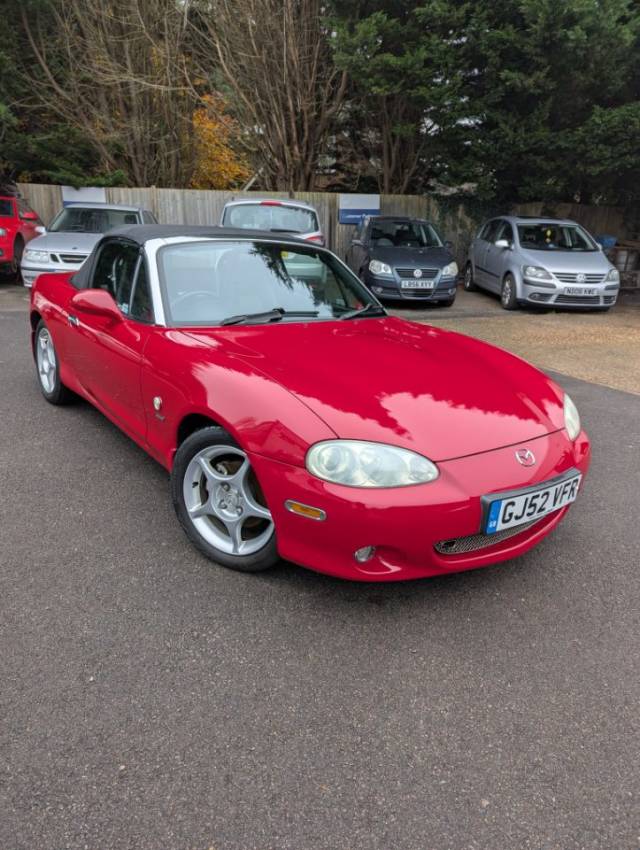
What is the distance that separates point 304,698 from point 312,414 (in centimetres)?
103

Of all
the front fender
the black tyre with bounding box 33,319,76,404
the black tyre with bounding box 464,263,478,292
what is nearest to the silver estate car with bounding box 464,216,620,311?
the black tyre with bounding box 464,263,478,292

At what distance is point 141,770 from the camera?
1845 millimetres

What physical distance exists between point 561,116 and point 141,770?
14.2 meters

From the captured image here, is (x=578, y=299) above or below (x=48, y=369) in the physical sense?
below

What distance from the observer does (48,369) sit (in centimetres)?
496

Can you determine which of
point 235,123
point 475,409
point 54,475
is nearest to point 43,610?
point 54,475

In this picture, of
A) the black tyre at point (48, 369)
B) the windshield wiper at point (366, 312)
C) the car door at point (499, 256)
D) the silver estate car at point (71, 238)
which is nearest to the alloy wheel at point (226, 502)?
the windshield wiper at point (366, 312)

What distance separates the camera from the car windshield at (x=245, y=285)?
3.36m

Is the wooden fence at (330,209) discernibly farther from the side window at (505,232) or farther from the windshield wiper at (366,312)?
the windshield wiper at (366,312)

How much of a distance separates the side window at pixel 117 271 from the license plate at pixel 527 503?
232cm

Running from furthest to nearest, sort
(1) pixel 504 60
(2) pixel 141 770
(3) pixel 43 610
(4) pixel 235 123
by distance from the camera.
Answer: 1. (4) pixel 235 123
2. (1) pixel 504 60
3. (3) pixel 43 610
4. (2) pixel 141 770

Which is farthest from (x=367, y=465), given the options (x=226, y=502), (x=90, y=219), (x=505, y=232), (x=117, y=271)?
(x=505, y=232)

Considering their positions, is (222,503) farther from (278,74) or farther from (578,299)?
(278,74)

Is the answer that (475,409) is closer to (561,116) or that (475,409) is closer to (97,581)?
(97,581)
